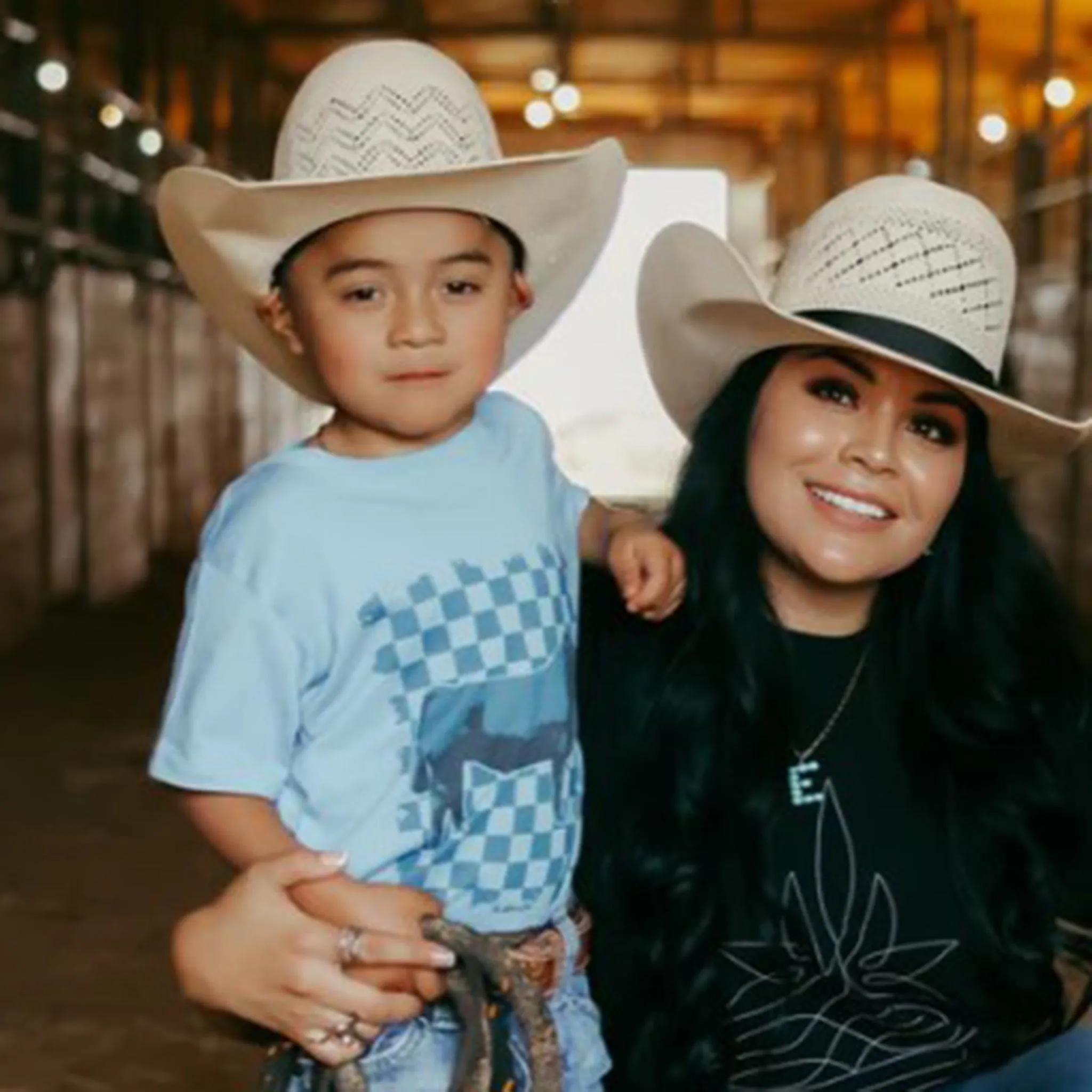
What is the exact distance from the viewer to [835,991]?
1807 mm

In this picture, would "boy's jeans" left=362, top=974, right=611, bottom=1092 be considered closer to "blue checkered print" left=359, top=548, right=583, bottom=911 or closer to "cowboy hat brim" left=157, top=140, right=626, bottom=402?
"blue checkered print" left=359, top=548, right=583, bottom=911

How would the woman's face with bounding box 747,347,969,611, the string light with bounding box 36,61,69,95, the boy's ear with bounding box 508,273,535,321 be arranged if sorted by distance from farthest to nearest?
the string light with bounding box 36,61,69,95
the woman's face with bounding box 747,347,969,611
the boy's ear with bounding box 508,273,535,321

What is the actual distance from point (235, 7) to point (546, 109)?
11.0 ft

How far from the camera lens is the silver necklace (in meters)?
1.82

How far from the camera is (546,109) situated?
17.5 metres

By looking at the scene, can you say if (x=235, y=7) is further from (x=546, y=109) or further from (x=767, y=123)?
(x=767, y=123)

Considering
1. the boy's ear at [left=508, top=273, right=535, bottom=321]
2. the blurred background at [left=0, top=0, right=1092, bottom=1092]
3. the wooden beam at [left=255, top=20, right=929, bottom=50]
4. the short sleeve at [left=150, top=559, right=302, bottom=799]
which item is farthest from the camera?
the wooden beam at [left=255, top=20, right=929, bottom=50]

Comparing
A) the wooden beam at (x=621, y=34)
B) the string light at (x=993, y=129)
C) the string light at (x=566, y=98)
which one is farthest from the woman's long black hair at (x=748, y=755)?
the string light at (x=993, y=129)

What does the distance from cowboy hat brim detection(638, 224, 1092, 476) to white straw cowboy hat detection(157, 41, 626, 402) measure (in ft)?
0.56

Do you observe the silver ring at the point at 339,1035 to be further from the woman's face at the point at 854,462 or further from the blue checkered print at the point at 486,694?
the woman's face at the point at 854,462

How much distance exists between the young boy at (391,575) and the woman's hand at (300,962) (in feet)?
0.08

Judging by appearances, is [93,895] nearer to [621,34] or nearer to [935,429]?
[935,429]

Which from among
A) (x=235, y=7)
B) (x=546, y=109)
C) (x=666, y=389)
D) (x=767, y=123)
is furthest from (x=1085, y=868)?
(x=767, y=123)

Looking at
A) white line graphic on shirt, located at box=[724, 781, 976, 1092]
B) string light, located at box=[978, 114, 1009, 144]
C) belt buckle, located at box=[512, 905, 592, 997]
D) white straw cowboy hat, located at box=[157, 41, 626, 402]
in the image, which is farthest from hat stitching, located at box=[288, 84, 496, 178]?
string light, located at box=[978, 114, 1009, 144]
